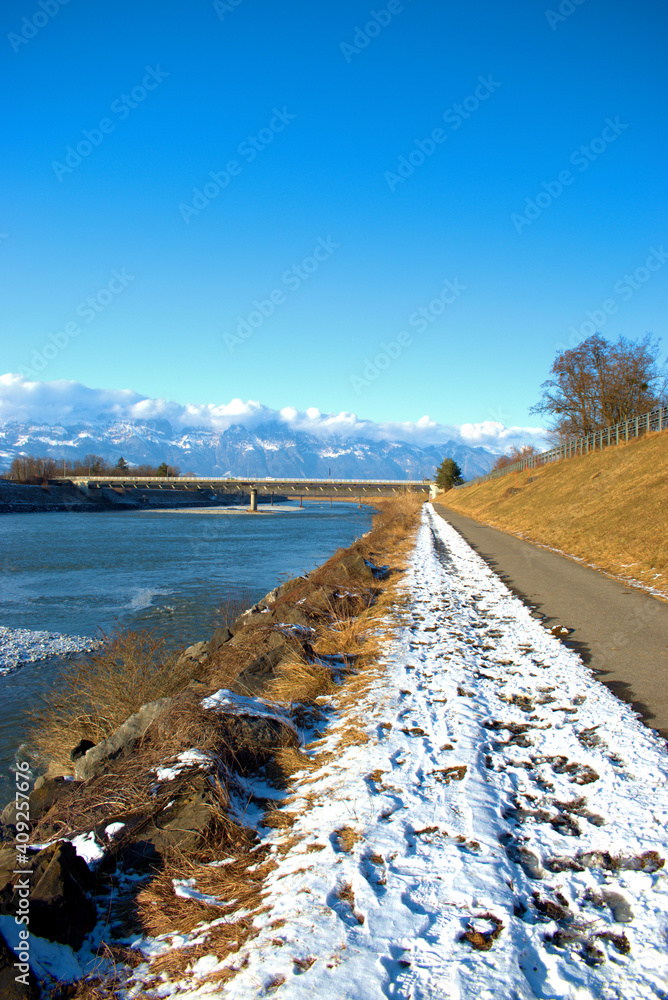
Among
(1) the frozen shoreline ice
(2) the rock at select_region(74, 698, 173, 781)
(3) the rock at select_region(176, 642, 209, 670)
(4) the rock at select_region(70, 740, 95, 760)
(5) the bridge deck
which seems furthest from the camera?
(5) the bridge deck

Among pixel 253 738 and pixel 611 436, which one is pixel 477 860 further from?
pixel 611 436

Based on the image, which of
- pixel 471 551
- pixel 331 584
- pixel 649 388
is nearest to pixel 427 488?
pixel 649 388

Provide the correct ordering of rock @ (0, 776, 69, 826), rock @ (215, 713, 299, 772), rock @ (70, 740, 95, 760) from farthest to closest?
rock @ (70, 740, 95, 760) → rock @ (0, 776, 69, 826) → rock @ (215, 713, 299, 772)

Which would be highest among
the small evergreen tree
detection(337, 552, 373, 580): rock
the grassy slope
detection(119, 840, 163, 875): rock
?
the small evergreen tree

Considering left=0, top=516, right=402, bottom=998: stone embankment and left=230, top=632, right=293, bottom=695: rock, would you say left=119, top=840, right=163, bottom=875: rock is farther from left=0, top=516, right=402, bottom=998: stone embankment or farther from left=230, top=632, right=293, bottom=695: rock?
left=230, top=632, right=293, bottom=695: rock

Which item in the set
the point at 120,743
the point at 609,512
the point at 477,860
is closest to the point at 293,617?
the point at 120,743

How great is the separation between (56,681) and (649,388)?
46.5 m

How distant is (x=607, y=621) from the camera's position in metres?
9.25

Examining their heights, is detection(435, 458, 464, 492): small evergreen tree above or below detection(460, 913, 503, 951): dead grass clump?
above

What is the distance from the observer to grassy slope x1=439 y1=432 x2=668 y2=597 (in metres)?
14.5

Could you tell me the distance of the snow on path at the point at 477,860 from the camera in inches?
102

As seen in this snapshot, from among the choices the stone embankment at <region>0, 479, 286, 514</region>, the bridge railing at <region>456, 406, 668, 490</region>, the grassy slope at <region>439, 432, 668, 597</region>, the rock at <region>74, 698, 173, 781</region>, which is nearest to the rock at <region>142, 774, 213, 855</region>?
the rock at <region>74, 698, 173, 781</region>

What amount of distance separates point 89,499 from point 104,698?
111 meters

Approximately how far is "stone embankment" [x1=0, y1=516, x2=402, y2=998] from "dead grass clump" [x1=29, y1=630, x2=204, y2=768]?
90 mm
